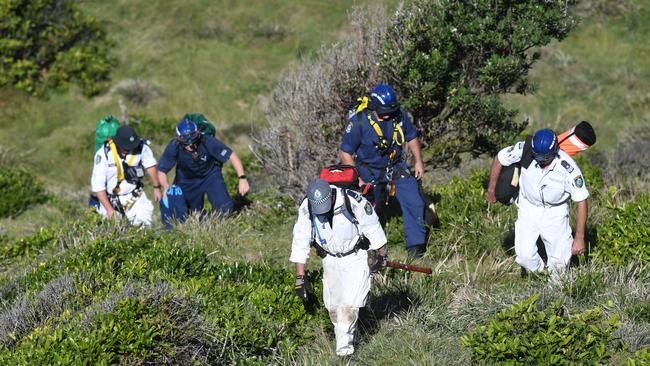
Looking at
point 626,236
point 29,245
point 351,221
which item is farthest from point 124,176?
point 626,236

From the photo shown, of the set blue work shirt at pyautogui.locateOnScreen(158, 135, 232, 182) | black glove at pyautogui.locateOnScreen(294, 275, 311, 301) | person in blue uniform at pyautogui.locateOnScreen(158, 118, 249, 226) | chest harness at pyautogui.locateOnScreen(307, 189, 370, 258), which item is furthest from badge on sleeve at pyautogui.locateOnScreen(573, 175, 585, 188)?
blue work shirt at pyautogui.locateOnScreen(158, 135, 232, 182)

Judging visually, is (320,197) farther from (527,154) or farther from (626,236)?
(626,236)

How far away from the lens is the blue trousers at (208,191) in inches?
420

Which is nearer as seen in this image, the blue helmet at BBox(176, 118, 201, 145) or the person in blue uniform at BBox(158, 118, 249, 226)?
the blue helmet at BBox(176, 118, 201, 145)

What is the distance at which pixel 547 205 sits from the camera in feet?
26.0

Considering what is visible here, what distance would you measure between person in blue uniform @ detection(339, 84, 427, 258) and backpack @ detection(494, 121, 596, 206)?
1008 millimetres

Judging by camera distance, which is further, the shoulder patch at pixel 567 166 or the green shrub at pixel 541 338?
the shoulder patch at pixel 567 166

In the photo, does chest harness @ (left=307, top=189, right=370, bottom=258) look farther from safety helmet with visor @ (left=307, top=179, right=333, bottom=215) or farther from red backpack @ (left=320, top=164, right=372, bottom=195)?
safety helmet with visor @ (left=307, top=179, right=333, bottom=215)

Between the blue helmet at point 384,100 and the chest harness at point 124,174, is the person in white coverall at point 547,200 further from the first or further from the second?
the chest harness at point 124,174

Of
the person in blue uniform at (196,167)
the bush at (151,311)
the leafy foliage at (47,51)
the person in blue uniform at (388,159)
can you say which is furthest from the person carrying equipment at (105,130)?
the leafy foliage at (47,51)

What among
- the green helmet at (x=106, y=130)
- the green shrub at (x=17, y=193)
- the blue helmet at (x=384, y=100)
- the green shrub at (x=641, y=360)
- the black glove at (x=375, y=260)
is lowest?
the green shrub at (x=17, y=193)

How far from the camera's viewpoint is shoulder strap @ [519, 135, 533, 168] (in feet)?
25.8

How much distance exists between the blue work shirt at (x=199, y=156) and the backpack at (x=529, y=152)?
3.54 m

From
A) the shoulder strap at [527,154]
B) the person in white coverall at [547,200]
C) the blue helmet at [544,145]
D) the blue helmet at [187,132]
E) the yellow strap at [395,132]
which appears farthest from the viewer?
the blue helmet at [187,132]
